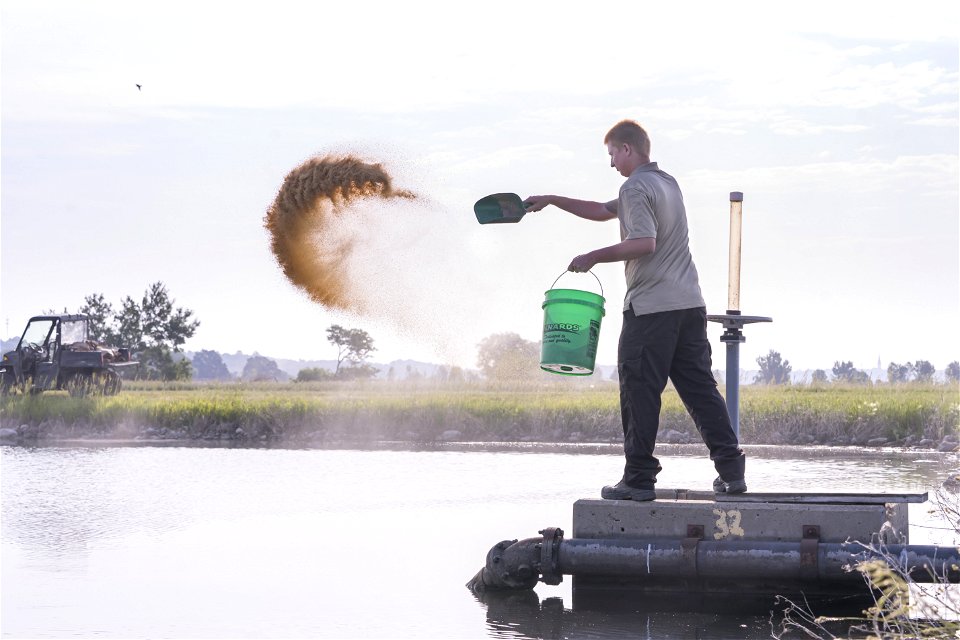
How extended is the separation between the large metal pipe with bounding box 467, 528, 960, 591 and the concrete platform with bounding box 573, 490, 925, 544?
8 cm

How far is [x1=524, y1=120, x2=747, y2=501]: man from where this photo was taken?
6637 millimetres

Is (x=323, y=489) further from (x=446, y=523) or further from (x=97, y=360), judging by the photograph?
(x=97, y=360)

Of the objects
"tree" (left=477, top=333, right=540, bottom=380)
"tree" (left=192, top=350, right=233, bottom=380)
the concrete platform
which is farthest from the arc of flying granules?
"tree" (left=192, top=350, right=233, bottom=380)

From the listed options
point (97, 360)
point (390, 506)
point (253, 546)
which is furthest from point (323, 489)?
point (97, 360)

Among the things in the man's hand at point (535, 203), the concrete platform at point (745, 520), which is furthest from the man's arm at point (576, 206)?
the concrete platform at point (745, 520)

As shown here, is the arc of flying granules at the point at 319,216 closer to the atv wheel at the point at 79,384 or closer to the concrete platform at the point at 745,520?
the concrete platform at the point at 745,520

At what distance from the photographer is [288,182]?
1166 centimetres

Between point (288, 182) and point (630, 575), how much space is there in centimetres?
608

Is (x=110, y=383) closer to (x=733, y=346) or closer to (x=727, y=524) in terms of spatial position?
(x=733, y=346)

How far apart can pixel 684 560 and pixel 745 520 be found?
40 cm

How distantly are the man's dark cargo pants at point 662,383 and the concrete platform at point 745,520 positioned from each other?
0.18 meters

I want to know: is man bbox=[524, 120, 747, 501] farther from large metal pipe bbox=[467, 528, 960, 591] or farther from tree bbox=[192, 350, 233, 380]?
tree bbox=[192, 350, 233, 380]

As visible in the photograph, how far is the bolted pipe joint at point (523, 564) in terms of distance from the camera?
6625mm

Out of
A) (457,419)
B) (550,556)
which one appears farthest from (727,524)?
(457,419)
